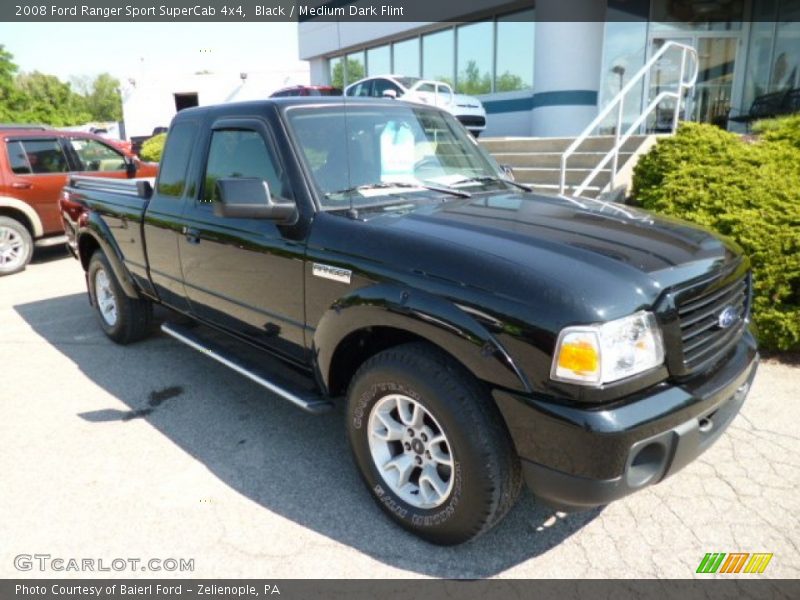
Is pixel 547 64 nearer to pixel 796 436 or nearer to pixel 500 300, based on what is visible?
pixel 796 436

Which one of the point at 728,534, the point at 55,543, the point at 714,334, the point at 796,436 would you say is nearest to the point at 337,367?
the point at 55,543

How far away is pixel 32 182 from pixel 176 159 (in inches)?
248

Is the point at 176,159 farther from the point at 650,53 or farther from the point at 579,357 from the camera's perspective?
the point at 650,53

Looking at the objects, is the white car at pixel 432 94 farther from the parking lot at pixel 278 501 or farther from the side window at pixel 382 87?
the parking lot at pixel 278 501

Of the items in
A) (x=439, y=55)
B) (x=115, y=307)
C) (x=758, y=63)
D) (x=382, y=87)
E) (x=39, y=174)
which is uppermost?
(x=439, y=55)

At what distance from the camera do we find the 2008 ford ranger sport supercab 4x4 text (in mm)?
2174

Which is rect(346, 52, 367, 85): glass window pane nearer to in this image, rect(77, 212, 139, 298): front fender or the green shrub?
the green shrub

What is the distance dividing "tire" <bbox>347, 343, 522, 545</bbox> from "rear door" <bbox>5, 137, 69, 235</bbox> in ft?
27.3

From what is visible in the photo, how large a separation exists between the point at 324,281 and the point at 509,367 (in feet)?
3.66

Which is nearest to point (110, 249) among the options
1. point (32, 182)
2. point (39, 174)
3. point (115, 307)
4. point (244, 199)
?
point (115, 307)

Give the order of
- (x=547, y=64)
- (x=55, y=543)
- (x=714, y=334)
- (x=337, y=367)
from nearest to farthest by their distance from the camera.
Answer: (x=714, y=334), (x=55, y=543), (x=337, y=367), (x=547, y=64)

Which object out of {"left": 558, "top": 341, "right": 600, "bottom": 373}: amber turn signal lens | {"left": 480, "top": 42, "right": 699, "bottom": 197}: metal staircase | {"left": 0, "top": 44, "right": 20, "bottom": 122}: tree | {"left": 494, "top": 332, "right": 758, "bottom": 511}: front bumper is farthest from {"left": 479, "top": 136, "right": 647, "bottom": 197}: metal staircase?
{"left": 0, "top": 44, "right": 20, "bottom": 122}: tree

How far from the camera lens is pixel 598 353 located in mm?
2111

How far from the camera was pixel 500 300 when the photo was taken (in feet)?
7.41
